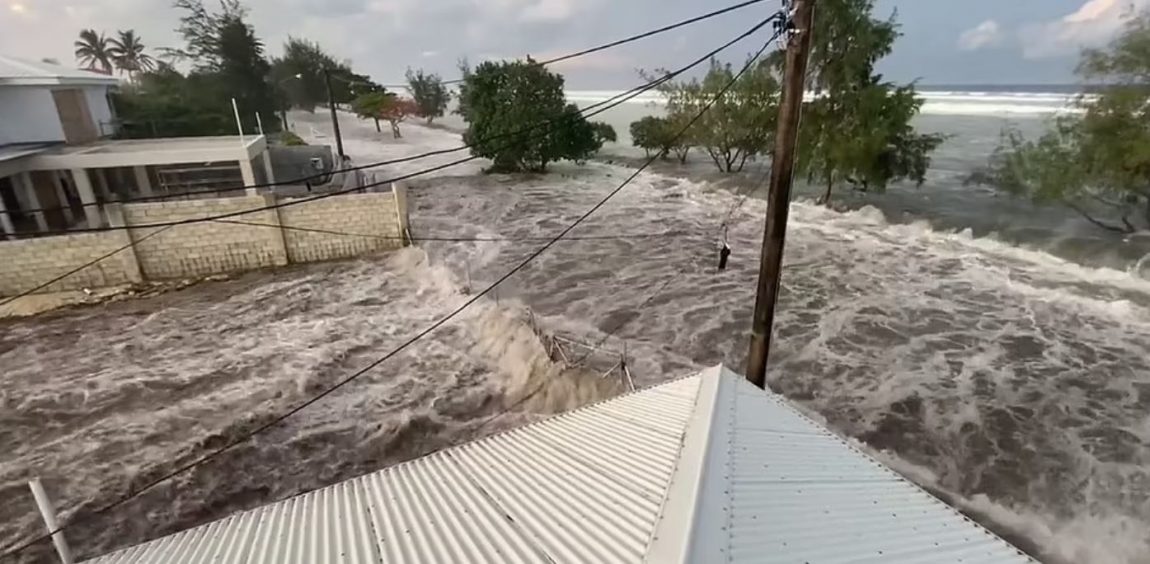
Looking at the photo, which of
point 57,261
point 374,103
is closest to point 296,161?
point 57,261

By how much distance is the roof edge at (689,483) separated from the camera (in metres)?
2.49

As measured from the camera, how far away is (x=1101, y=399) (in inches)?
360

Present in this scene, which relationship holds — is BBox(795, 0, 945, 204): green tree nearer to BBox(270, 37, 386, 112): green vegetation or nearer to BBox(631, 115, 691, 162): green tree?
BBox(631, 115, 691, 162): green tree

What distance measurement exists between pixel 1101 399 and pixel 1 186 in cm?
2679

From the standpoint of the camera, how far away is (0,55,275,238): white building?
1625cm

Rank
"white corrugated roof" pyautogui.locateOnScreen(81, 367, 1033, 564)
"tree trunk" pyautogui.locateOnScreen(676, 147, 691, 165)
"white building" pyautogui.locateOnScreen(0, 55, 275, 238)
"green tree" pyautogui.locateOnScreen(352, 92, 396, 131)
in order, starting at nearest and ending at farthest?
"white corrugated roof" pyautogui.locateOnScreen(81, 367, 1033, 564) → "white building" pyautogui.locateOnScreen(0, 55, 275, 238) → "tree trunk" pyautogui.locateOnScreen(676, 147, 691, 165) → "green tree" pyautogui.locateOnScreen(352, 92, 396, 131)

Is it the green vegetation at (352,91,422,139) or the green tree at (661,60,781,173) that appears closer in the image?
the green tree at (661,60,781,173)

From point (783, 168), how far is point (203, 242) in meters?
14.6

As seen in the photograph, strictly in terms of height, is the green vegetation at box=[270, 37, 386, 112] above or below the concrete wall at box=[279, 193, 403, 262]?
above

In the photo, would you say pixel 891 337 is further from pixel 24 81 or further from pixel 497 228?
pixel 24 81

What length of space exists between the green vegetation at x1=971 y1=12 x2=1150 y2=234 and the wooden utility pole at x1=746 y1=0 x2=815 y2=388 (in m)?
14.6

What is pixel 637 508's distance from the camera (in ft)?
9.68

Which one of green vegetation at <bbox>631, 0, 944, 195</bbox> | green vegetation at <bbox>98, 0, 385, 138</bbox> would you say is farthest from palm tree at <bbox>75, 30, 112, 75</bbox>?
green vegetation at <bbox>631, 0, 944, 195</bbox>

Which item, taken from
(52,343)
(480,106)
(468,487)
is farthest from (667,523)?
(480,106)
